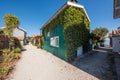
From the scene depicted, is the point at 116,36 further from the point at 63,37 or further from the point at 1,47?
the point at 1,47

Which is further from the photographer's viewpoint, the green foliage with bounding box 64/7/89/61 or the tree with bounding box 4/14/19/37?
the tree with bounding box 4/14/19/37

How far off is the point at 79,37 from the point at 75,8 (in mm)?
3208

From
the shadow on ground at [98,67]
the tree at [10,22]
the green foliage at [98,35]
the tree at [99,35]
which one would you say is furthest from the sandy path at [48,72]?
the tree at [99,35]

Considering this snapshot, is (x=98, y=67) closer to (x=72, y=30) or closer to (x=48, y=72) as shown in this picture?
(x=48, y=72)

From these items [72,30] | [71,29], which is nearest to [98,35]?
[72,30]

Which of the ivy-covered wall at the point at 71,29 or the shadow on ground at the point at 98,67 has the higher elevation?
the ivy-covered wall at the point at 71,29

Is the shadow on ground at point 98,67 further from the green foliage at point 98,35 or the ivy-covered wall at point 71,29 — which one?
the green foliage at point 98,35

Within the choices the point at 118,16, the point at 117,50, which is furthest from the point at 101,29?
the point at 118,16

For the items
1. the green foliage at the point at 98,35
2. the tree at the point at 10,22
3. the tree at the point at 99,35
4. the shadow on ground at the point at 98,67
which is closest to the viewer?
the shadow on ground at the point at 98,67

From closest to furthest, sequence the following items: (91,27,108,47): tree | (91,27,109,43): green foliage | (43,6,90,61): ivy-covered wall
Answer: (43,6,90,61): ivy-covered wall
(91,27,109,43): green foliage
(91,27,108,47): tree

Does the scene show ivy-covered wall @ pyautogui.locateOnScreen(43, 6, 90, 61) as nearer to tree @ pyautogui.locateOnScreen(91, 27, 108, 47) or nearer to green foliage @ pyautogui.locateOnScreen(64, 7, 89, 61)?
green foliage @ pyautogui.locateOnScreen(64, 7, 89, 61)

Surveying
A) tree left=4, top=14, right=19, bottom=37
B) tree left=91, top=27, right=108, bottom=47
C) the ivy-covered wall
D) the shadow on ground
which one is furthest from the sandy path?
tree left=91, top=27, right=108, bottom=47

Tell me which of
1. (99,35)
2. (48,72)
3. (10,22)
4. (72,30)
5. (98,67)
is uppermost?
(10,22)

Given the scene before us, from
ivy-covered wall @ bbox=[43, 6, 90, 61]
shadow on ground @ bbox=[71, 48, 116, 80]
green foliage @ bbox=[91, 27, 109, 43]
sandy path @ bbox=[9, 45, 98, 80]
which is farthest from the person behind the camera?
green foliage @ bbox=[91, 27, 109, 43]
